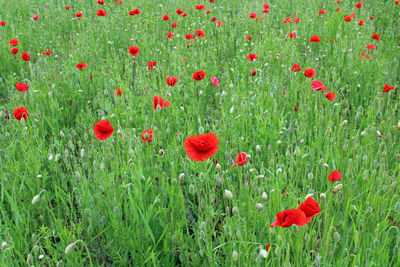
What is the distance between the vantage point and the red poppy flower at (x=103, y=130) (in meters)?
1.82

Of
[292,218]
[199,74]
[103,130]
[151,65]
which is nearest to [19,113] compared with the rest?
[103,130]

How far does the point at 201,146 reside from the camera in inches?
59.0

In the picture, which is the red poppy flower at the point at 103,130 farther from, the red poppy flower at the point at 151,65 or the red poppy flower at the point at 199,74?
the red poppy flower at the point at 151,65

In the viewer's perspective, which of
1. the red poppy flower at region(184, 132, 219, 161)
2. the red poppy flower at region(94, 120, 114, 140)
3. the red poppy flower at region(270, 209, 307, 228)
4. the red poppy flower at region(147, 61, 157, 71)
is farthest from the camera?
the red poppy flower at region(147, 61, 157, 71)

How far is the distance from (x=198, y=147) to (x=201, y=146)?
2 cm

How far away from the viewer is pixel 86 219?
186 centimetres

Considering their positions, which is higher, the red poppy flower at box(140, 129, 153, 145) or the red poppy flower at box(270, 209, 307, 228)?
the red poppy flower at box(270, 209, 307, 228)

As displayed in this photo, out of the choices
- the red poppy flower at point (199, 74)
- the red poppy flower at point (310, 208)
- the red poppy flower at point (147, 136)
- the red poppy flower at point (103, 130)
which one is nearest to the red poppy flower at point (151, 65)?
the red poppy flower at point (199, 74)

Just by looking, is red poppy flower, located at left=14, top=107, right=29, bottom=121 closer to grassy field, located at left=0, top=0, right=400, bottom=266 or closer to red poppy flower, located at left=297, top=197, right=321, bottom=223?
grassy field, located at left=0, top=0, right=400, bottom=266

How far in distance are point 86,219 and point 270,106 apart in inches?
57.0

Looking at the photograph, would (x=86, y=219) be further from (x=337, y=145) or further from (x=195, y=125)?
(x=337, y=145)

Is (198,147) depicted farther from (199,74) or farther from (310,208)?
(199,74)

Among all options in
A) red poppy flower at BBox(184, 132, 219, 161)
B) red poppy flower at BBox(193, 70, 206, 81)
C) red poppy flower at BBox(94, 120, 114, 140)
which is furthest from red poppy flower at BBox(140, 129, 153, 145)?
red poppy flower at BBox(193, 70, 206, 81)

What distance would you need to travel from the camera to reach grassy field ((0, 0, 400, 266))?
1.58m
